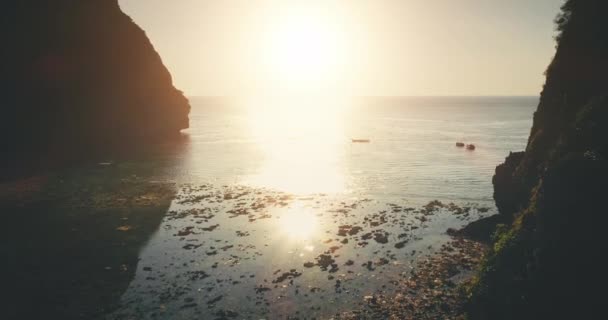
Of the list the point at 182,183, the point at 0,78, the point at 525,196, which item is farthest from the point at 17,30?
the point at 525,196

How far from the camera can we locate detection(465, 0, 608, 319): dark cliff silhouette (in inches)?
514

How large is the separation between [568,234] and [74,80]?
77.0 metres

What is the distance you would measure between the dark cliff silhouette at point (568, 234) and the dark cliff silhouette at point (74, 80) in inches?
2602

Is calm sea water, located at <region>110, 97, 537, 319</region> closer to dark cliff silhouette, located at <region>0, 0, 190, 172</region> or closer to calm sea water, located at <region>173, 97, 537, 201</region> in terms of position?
calm sea water, located at <region>173, 97, 537, 201</region>

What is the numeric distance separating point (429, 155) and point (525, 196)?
154 feet

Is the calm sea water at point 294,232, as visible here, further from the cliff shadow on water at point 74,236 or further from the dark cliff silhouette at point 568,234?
the dark cliff silhouette at point 568,234

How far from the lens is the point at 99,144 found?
7731 centimetres

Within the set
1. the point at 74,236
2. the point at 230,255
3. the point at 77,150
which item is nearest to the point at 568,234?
the point at 230,255

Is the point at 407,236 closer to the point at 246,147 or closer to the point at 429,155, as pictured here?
the point at 429,155

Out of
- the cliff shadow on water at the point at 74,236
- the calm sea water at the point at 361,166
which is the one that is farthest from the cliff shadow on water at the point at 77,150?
the calm sea water at the point at 361,166

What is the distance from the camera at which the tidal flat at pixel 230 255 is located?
19219mm

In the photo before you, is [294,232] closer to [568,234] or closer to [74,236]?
[74,236]

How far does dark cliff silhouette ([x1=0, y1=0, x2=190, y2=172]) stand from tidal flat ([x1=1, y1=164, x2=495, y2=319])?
904 inches

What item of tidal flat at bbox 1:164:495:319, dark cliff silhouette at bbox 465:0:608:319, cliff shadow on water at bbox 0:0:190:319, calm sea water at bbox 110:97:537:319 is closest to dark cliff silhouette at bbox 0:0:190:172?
cliff shadow on water at bbox 0:0:190:319
